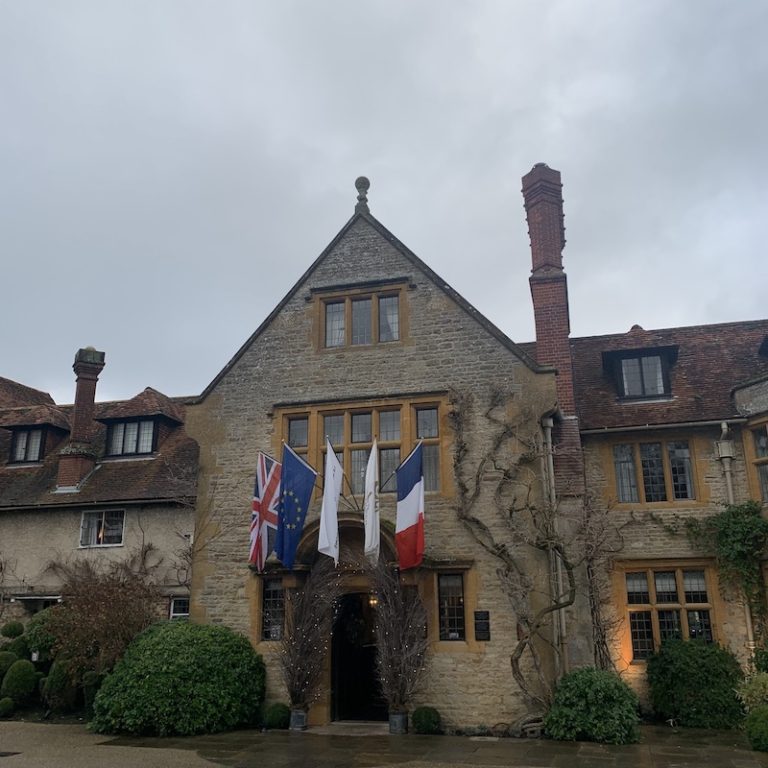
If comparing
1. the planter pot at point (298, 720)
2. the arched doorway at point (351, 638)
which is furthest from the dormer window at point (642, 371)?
the planter pot at point (298, 720)

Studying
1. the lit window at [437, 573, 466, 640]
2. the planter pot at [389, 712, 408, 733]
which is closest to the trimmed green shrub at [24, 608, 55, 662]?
the planter pot at [389, 712, 408, 733]

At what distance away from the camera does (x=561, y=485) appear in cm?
1642

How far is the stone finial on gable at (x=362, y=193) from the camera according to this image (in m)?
18.4

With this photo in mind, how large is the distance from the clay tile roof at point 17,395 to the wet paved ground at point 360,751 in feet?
57.8

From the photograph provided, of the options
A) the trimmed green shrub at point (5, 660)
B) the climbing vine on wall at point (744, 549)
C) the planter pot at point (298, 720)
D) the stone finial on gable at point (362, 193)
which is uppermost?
the stone finial on gable at point (362, 193)

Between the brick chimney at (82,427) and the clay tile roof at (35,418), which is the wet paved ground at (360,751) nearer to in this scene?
the brick chimney at (82,427)

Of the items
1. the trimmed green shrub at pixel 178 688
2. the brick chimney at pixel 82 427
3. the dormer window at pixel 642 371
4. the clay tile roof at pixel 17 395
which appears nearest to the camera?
the trimmed green shrub at pixel 178 688

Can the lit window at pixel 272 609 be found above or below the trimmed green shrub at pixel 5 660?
above

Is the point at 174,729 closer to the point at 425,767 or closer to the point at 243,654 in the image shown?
the point at 243,654

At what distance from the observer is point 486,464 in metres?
15.9

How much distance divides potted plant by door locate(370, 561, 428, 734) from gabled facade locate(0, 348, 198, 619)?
7469 mm

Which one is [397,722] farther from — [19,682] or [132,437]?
[132,437]

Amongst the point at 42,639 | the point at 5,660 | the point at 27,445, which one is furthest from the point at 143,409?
the point at 5,660

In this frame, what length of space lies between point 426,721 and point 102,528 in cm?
1143
